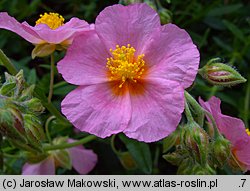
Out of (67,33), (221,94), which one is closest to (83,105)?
(67,33)

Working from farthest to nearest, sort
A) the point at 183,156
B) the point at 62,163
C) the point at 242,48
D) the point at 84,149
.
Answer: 1. the point at 242,48
2. the point at 84,149
3. the point at 62,163
4. the point at 183,156

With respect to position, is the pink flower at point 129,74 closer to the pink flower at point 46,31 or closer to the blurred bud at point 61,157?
the pink flower at point 46,31

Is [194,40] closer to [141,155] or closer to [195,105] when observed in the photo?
[141,155]

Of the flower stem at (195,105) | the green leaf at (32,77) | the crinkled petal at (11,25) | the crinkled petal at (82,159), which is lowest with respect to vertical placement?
the crinkled petal at (82,159)

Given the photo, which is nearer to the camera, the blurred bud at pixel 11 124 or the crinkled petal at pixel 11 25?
the blurred bud at pixel 11 124

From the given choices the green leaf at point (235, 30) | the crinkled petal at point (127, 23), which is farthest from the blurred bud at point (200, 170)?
the green leaf at point (235, 30)

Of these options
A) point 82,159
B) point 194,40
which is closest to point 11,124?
point 82,159

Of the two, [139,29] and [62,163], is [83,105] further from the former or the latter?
[62,163]
